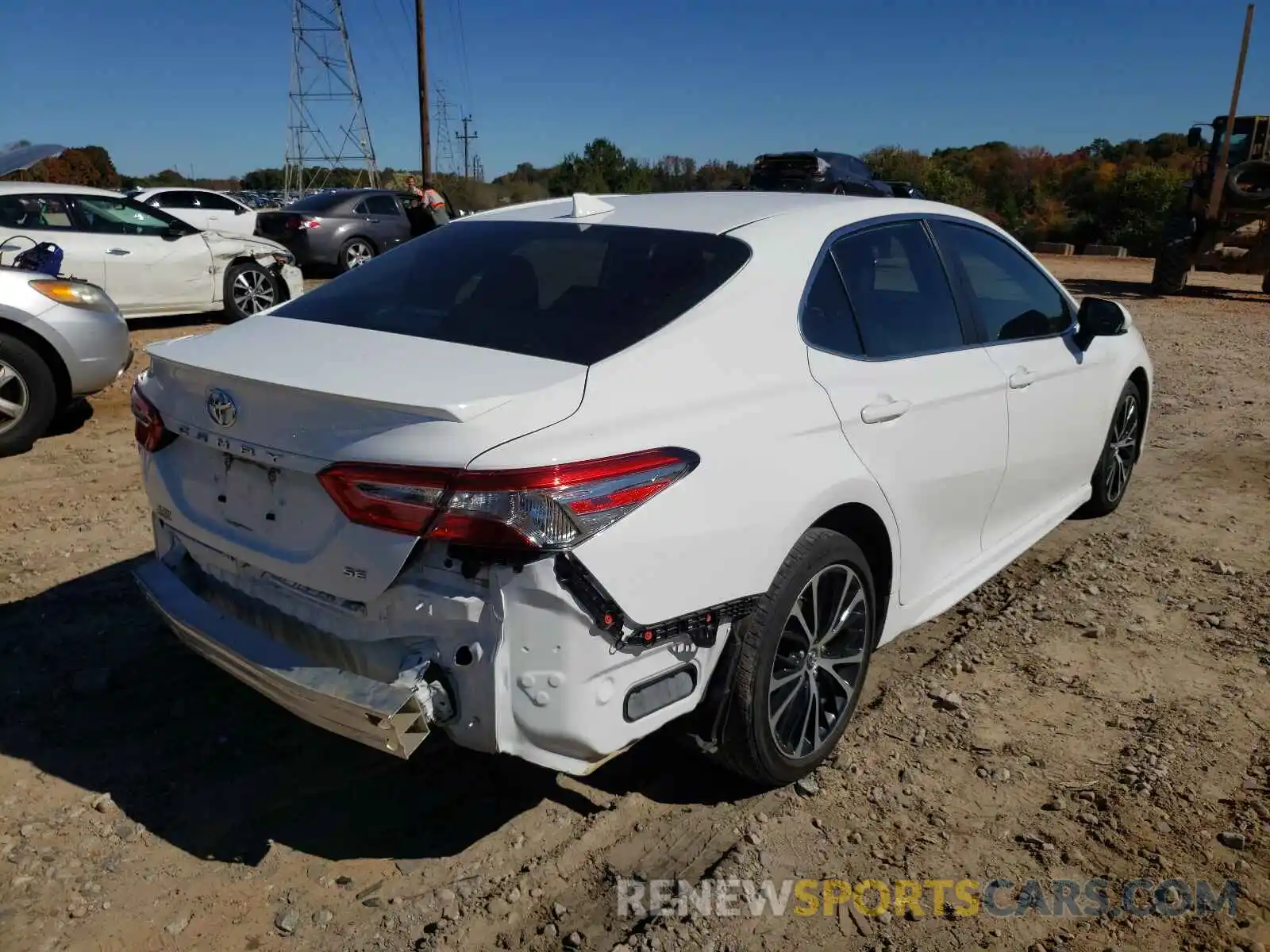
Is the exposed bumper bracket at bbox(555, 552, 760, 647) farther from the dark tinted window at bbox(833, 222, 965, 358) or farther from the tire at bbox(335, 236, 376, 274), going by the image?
the tire at bbox(335, 236, 376, 274)

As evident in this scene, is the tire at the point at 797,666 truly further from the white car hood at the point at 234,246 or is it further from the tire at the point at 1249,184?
the tire at the point at 1249,184

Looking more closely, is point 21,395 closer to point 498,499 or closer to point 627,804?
point 627,804

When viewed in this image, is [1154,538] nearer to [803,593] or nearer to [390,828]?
[803,593]

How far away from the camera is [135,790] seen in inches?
116

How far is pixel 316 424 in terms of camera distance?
2.36 metres

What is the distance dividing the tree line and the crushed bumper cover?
21.5 metres

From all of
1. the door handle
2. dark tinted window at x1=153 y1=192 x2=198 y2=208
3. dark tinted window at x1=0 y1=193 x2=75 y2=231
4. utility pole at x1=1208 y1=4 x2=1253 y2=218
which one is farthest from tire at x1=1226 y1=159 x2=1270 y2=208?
dark tinted window at x1=153 y1=192 x2=198 y2=208

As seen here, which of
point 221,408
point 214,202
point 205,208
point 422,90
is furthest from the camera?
point 422,90

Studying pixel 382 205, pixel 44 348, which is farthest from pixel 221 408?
pixel 382 205

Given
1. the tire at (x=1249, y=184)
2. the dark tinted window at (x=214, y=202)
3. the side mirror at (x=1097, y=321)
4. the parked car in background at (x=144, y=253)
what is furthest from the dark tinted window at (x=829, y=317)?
the dark tinted window at (x=214, y=202)

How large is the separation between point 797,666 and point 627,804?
25.4 inches

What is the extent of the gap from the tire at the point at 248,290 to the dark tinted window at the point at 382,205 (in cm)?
591

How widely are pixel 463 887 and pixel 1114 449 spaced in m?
3.98

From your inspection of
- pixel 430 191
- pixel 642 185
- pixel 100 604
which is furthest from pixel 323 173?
pixel 100 604
